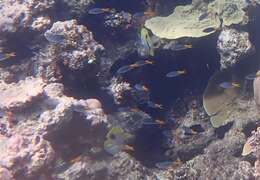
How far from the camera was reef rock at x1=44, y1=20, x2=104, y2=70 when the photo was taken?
7.43m

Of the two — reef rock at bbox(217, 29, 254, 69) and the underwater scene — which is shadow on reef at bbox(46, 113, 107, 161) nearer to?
the underwater scene

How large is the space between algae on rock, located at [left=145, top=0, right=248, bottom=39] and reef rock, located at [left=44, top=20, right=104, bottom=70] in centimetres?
162

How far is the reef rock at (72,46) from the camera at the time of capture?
24.4ft

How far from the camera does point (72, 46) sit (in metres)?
7.50

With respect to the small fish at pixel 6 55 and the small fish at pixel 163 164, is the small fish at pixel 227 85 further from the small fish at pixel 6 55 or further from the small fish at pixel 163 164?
the small fish at pixel 6 55

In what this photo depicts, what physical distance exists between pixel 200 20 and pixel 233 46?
1.09 meters


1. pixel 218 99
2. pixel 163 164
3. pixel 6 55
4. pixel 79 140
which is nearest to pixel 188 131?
pixel 218 99

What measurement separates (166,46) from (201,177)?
3101 millimetres

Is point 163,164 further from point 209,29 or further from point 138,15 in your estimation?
point 138,15

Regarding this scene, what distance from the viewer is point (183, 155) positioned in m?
8.31

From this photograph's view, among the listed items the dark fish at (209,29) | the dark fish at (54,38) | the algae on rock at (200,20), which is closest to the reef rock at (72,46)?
the dark fish at (54,38)

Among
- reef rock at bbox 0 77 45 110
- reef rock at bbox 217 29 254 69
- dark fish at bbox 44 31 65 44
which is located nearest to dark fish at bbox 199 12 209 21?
reef rock at bbox 217 29 254 69

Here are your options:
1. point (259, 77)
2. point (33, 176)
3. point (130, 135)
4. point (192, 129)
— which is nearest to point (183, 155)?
point (192, 129)

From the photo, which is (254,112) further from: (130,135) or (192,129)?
(130,135)
